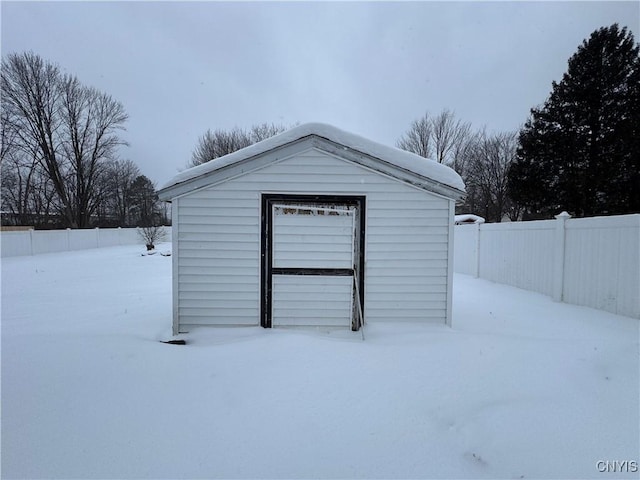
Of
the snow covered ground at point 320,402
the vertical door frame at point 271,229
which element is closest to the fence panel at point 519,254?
the snow covered ground at point 320,402

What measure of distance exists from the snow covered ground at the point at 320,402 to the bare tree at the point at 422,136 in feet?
74.8

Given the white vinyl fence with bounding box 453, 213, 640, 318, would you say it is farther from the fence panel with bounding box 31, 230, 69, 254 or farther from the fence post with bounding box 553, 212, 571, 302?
the fence panel with bounding box 31, 230, 69, 254

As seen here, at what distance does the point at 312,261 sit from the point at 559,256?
505 cm

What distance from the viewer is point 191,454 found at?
1.96m

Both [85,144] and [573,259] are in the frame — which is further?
[85,144]

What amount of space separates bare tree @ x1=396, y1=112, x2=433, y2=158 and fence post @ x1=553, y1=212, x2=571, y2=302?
20.2 meters

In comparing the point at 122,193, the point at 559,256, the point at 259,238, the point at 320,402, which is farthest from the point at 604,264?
the point at 122,193

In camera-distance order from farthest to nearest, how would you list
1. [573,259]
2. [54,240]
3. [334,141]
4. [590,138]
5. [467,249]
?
[54,240] < [590,138] < [467,249] < [573,259] < [334,141]

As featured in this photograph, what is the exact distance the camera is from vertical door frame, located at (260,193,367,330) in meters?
4.14

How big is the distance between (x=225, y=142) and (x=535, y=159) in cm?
2272

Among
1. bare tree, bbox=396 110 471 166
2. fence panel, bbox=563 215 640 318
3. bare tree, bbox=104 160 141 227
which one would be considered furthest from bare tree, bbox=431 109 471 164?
bare tree, bbox=104 160 141 227

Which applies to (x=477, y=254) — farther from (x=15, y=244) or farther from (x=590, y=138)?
(x=15, y=244)

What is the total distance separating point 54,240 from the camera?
16.3 m

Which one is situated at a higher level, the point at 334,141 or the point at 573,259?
the point at 334,141
